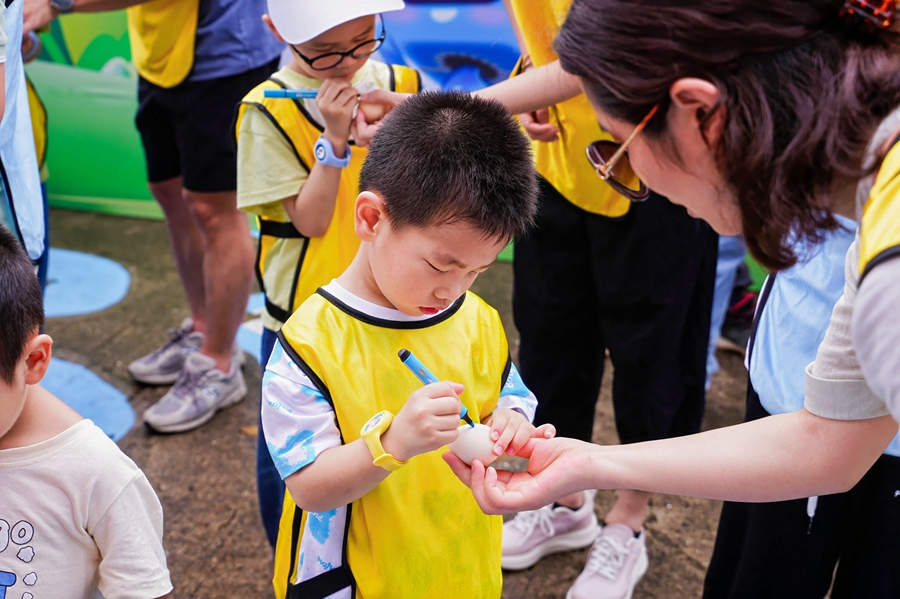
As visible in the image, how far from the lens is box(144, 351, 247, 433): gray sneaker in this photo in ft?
9.02

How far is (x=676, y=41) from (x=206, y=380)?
2250 millimetres

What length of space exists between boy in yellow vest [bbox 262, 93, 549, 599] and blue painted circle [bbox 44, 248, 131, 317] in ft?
8.19

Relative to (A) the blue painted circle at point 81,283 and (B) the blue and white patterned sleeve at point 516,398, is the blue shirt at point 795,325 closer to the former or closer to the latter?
(B) the blue and white patterned sleeve at point 516,398

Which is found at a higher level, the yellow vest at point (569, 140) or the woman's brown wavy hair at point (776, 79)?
the woman's brown wavy hair at point (776, 79)

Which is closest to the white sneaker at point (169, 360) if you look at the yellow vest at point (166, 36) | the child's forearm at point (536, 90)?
the yellow vest at point (166, 36)

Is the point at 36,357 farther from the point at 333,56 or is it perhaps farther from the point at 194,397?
the point at 194,397

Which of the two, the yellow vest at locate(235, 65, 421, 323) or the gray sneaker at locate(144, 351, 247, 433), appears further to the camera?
the gray sneaker at locate(144, 351, 247, 433)

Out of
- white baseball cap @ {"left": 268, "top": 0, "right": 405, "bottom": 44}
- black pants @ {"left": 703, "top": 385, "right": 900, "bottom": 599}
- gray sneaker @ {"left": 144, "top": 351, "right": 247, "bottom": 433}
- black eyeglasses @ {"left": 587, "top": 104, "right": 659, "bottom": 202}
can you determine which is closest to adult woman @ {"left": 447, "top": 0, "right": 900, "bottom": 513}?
black eyeglasses @ {"left": 587, "top": 104, "right": 659, "bottom": 202}

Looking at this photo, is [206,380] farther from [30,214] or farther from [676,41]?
[676,41]

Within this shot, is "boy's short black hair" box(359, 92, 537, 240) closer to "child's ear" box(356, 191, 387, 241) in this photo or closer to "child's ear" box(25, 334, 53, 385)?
"child's ear" box(356, 191, 387, 241)

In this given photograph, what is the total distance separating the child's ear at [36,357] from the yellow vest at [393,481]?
0.34m

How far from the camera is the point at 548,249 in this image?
6.87ft

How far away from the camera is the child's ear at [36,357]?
1.18m

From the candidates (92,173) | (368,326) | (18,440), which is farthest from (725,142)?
(92,173)
